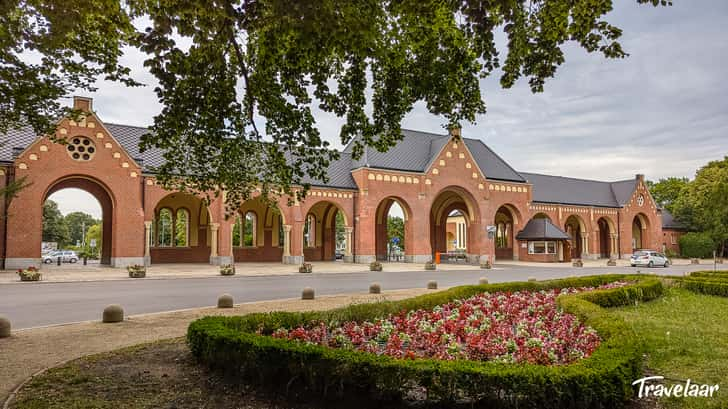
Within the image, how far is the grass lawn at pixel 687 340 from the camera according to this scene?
564 cm

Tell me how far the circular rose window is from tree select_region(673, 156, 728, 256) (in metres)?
64.4

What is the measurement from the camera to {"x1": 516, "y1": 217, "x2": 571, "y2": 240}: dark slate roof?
43.7 metres

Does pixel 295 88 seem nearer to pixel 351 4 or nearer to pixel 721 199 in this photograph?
pixel 351 4

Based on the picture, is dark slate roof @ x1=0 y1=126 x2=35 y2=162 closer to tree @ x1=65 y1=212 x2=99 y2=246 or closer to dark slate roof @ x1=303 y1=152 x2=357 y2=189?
dark slate roof @ x1=303 y1=152 x2=357 y2=189

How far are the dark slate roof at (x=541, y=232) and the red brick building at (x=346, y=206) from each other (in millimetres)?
142

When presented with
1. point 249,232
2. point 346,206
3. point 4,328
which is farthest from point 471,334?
point 249,232

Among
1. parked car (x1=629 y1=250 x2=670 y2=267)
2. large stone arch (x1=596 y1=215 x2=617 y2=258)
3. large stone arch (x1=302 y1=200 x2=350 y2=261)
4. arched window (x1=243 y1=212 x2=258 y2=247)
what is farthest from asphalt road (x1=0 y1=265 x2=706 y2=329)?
large stone arch (x1=596 y1=215 x2=617 y2=258)

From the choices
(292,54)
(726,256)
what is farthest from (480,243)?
(726,256)

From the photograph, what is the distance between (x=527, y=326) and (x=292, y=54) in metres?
6.23

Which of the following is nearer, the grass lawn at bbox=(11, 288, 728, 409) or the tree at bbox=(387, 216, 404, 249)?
the grass lawn at bbox=(11, 288, 728, 409)

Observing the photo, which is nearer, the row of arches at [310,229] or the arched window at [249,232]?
the row of arches at [310,229]

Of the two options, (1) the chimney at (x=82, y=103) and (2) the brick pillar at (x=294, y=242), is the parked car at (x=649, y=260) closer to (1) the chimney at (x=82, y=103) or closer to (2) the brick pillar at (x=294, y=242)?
(2) the brick pillar at (x=294, y=242)

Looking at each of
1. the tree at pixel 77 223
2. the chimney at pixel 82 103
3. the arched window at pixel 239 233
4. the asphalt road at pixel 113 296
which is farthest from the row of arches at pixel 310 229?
the tree at pixel 77 223

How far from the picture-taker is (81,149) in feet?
89.6
